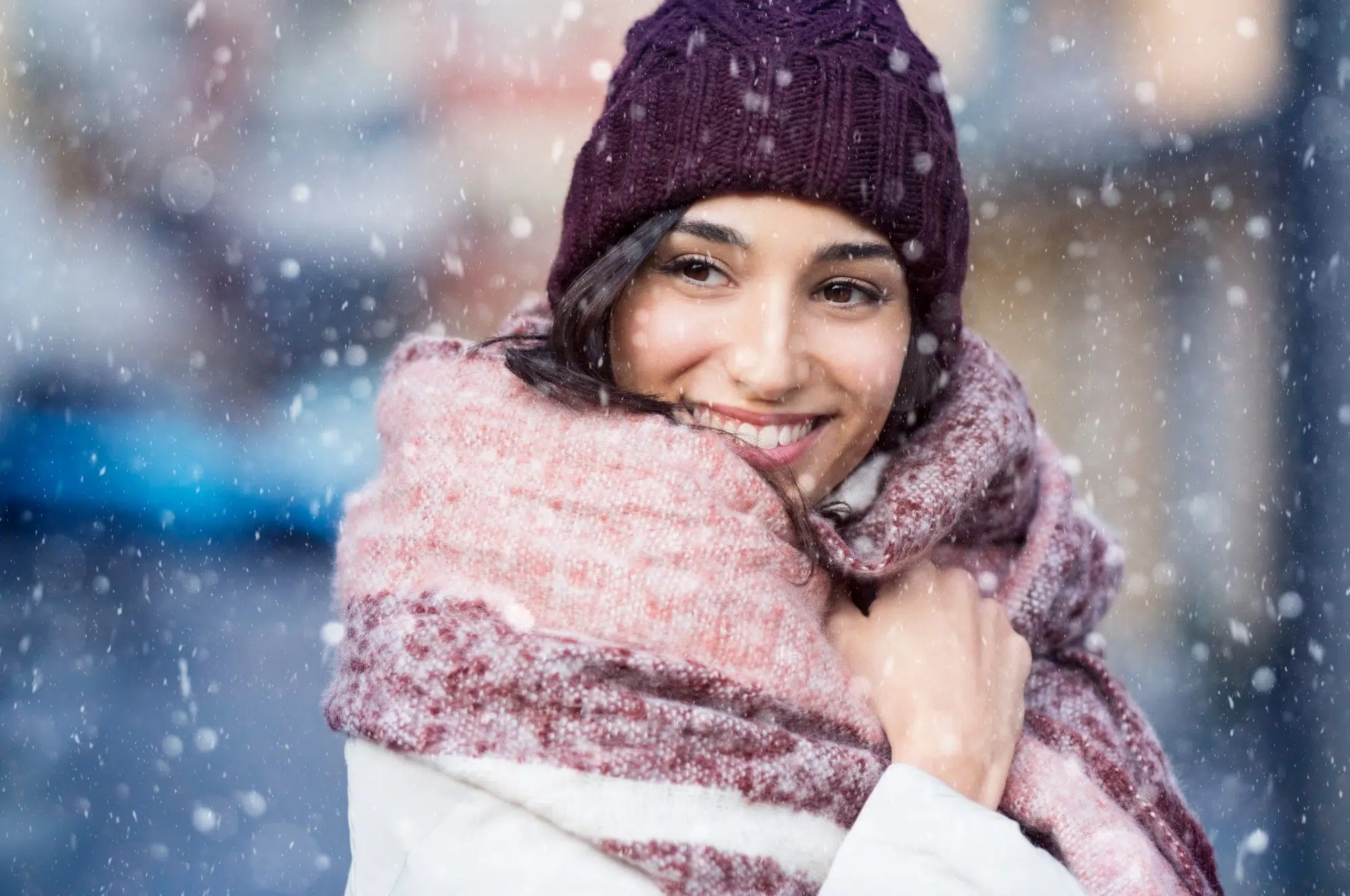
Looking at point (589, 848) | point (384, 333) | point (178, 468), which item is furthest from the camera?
point (384, 333)

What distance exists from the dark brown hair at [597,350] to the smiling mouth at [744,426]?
A: 27 millimetres

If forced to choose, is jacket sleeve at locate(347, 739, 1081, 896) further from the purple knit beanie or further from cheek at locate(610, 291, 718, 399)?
the purple knit beanie

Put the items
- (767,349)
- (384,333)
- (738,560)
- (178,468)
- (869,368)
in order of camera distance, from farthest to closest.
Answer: (384,333), (178,468), (869,368), (767,349), (738,560)

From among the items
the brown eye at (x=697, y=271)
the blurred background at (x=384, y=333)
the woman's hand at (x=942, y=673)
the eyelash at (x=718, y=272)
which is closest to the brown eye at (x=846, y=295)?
the eyelash at (x=718, y=272)

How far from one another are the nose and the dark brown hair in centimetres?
10

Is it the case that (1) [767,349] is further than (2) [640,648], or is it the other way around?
(1) [767,349]

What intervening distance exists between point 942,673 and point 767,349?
442 millimetres

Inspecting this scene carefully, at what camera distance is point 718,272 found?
146cm

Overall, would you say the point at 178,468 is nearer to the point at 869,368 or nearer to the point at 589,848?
the point at 869,368

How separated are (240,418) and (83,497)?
3.73 ft

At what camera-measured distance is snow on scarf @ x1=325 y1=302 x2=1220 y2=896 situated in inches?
45.6

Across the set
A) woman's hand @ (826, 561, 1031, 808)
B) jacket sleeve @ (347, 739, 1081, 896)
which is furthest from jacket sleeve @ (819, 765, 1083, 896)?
woman's hand @ (826, 561, 1031, 808)

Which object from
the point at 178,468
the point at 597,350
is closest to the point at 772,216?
the point at 597,350

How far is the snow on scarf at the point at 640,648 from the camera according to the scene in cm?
116
